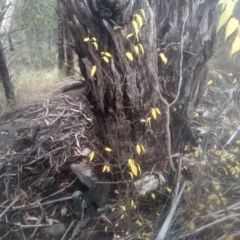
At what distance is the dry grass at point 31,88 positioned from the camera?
5535mm

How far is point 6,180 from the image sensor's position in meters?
3.52

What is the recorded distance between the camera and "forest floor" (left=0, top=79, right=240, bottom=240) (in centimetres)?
280

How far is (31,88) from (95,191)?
135 inches

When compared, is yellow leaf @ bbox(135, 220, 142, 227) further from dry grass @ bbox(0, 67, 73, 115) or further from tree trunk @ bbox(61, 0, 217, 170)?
dry grass @ bbox(0, 67, 73, 115)

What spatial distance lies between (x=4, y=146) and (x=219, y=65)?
133 inches

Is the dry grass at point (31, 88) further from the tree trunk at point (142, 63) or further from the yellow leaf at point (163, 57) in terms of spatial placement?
the yellow leaf at point (163, 57)

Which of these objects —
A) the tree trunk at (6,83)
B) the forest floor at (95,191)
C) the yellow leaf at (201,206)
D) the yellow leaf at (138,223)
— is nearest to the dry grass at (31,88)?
the tree trunk at (6,83)

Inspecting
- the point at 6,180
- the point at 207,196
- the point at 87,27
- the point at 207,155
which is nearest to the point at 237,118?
the point at 207,155

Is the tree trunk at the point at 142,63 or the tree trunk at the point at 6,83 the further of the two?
the tree trunk at the point at 6,83

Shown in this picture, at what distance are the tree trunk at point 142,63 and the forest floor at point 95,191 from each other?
0.32 meters

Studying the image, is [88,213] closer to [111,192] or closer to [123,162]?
[111,192]

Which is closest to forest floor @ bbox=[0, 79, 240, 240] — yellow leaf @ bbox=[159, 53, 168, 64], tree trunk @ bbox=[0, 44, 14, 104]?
yellow leaf @ bbox=[159, 53, 168, 64]

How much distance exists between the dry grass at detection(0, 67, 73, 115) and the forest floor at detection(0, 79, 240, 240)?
1594 mm

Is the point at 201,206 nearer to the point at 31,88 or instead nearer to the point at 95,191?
the point at 95,191
